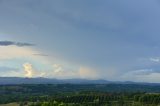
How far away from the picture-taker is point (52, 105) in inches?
7156

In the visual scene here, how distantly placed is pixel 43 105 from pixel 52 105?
5591mm

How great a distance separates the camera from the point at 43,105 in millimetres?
184125
